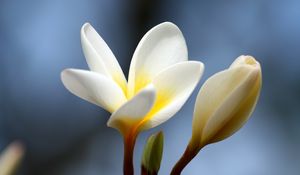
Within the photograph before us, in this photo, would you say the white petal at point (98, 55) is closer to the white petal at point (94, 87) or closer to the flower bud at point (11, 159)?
the white petal at point (94, 87)

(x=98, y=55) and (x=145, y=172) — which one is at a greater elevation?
(x=98, y=55)

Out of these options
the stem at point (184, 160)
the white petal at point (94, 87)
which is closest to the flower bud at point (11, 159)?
the white petal at point (94, 87)

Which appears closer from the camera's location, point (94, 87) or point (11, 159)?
point (11, 159)

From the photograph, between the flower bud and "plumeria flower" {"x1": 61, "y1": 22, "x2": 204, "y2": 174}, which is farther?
"plumeria flower" {"x1": 61, "y1": 22, "x2": 204, "y2": 174}

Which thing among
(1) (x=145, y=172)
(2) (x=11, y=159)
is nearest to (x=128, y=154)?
(1) (x=145, y=172)

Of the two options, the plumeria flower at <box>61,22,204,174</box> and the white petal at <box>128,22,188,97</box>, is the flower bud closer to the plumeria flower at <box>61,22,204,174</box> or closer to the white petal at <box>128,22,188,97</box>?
the plumeria flower at <box>61,22,204,174</box>

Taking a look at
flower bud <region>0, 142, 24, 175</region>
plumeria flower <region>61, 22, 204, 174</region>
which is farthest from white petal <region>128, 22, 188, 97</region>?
flower bud <region>0, 142, 24, 175</region>

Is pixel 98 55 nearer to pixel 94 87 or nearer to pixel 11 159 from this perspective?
pixel 94 87
